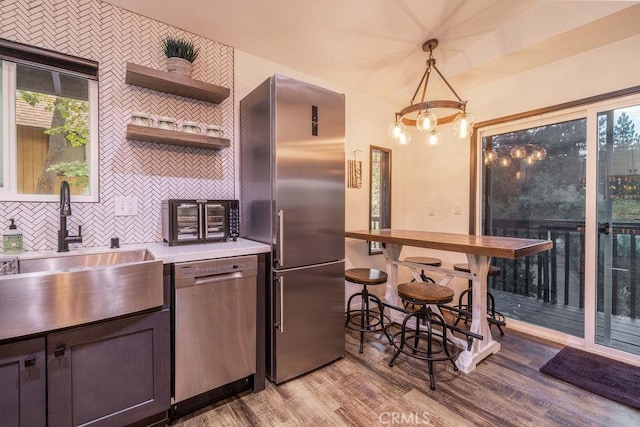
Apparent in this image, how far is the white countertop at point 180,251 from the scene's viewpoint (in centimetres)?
166

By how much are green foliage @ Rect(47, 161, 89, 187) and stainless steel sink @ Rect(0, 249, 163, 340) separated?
23.6 inches

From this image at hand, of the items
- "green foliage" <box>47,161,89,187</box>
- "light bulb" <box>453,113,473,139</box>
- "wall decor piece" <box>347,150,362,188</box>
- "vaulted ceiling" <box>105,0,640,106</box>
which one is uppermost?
"vaulted ceiling" <box>105,0,640,106</box>

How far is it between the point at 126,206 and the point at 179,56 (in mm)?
1177

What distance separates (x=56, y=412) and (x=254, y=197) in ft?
5.22

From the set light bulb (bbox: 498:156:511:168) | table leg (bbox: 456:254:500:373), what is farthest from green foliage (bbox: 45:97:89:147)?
light bulb (bbox: 498:156:511:168)

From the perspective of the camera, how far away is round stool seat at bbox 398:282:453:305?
207cm

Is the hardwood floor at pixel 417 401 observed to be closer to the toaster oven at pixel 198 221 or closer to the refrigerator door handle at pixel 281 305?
the refrigerator door handle at pixel 281 305

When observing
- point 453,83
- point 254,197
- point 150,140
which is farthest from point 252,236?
point 453,83

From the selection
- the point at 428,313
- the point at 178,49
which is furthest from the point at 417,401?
the point at 178,49

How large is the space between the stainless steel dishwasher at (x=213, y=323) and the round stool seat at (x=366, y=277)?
1.00 metres

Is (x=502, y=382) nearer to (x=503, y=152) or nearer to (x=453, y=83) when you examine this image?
(x=503, y=152)

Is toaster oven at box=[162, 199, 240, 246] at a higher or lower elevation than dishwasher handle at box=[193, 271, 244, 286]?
higher

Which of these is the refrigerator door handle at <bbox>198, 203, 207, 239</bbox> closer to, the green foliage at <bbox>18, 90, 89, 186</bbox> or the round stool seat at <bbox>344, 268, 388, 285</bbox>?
the green foliage at <bbox>18, 90, 89, 186</bbox>

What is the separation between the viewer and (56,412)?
1.34m
